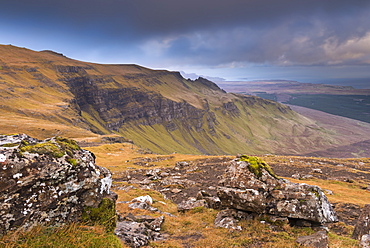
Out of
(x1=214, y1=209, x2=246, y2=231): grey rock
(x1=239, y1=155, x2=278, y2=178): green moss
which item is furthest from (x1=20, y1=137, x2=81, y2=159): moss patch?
(x1=239, y1=155, x2=278, y2=178): green moss

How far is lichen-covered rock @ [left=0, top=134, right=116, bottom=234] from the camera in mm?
8141

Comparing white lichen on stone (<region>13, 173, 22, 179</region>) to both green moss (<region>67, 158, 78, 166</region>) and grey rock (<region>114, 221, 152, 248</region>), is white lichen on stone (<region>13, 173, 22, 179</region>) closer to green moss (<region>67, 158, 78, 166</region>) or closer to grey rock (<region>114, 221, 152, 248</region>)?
green moss (<region>67, 158, 78, 166</region>)

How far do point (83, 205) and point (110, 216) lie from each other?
1.54 meters

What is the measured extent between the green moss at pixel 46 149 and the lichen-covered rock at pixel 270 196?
43.4ft

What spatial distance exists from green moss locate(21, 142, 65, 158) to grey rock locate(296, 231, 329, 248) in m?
15.1

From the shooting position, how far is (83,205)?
10297mm

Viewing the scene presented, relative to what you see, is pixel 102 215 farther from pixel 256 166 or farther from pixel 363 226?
pixel 363 226

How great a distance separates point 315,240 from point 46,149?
54.3 feet

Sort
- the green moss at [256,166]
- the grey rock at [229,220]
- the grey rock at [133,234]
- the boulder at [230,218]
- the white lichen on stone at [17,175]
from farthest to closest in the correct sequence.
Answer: the green moss at [256,166] → the boulder at [230,218] → the grey rock at [229,220] → the grey rock at [133,234] → the white lichen on stone at [17,175]

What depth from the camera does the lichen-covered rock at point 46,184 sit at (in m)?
8.14

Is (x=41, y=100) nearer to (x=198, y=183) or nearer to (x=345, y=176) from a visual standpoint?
(x=198, y=183)

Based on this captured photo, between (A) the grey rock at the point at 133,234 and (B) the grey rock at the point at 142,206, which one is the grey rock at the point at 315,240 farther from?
(B) the grey rock at the point at 142,206

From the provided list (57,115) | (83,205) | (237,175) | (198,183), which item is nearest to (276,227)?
(237,175)

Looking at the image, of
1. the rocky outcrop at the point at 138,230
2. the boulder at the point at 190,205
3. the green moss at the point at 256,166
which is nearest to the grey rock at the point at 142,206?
the rocky outcrop at the point at 138,230
